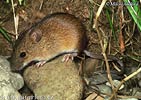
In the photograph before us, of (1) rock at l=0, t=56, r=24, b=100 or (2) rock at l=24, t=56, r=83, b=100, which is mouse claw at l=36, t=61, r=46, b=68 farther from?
(1) rock at l=0, t=56, r=24, b=100

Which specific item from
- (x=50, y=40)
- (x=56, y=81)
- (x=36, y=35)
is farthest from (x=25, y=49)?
(x=56, y=81)

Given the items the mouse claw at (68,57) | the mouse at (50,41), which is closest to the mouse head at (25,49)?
the mouse at (50,41)

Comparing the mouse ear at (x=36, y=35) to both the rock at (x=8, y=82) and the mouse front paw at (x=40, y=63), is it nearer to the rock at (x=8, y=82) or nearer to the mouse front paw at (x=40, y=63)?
the mouse front paw at (x=40, y=63)

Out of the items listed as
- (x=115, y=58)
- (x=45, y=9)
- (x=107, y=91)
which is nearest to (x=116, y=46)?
(x=115, y=58)

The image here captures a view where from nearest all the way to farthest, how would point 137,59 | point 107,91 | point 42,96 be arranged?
point 42,96
point 107,91
point 137,59

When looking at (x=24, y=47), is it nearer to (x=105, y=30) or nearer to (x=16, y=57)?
(x=16, y=57)

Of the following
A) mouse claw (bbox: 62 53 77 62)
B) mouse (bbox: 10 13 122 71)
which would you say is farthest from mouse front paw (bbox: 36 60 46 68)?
mouse claw (bbox: 62 53 77 62)
